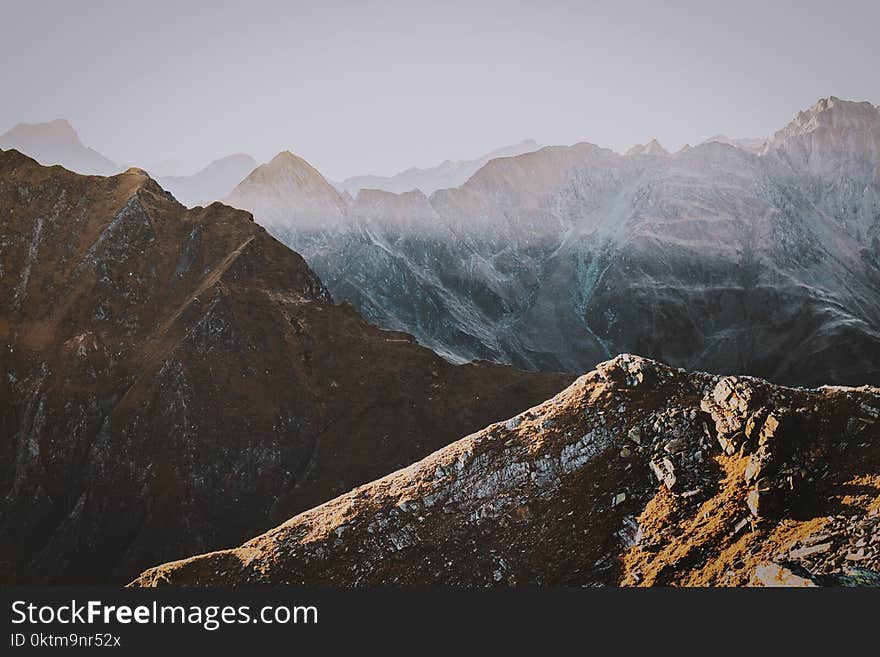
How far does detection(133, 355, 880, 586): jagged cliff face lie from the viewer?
3008 centimetres

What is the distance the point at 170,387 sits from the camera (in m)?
88.9

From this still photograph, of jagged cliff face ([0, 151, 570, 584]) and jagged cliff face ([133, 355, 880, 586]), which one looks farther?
jagged cliff face ([0, 151, 570, 584])

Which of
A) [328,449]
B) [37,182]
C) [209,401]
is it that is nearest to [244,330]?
[209,401]

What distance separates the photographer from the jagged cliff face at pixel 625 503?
30.1m

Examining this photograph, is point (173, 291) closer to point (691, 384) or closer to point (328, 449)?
point (328, 449)

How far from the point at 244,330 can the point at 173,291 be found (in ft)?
48.3

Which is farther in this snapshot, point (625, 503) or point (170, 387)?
point (170, 387)

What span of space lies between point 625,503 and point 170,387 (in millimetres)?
68833

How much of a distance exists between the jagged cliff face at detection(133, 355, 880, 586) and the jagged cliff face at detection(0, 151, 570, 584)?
43.6 m

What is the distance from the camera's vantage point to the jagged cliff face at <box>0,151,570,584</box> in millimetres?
81000

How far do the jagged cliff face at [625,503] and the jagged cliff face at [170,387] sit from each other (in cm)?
4356

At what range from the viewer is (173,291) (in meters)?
103

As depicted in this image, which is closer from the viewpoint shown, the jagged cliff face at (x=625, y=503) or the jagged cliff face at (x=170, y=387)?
the jagged cliff face at (x=625, y=503)

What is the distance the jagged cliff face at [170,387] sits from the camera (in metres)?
81.0
